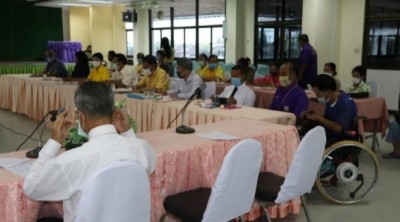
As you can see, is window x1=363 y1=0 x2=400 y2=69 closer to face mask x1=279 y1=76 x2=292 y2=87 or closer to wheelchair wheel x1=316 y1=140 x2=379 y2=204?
face mask x1=279 y1=76 x2=292 y2=87

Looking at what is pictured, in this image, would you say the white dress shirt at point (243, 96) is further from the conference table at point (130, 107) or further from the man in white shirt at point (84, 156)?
the man in white shirt at point (84, 156)

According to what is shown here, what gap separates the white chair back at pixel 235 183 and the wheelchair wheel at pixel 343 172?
4.04 ft

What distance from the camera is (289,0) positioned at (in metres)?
8.48

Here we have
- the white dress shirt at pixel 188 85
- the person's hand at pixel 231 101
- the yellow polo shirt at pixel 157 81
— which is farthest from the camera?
the yellow polo shirt at pixel 157 81

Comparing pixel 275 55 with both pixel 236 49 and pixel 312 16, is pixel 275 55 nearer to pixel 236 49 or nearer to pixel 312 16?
pixel 236 49

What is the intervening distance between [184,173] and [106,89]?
0.85 meters

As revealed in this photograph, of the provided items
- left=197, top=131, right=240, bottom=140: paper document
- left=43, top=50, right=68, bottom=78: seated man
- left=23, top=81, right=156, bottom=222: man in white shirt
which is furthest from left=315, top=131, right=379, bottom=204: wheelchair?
left=43, top=50, right=68, bottom=78: seated man

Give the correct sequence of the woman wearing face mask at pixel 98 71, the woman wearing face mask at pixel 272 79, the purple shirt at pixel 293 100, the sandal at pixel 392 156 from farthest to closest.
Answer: the woman wearing face mask at pixel 98 71 → the woman wearing face mask at pixel 272 79 → the sandal at pixel 392 156 → the purple shirt at pixel 293 100

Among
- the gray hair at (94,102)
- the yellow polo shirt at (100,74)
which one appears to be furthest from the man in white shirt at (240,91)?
the gray hair at (94,102)

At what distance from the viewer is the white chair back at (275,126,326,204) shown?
2100mm

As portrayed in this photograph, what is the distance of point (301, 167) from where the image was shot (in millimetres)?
2105

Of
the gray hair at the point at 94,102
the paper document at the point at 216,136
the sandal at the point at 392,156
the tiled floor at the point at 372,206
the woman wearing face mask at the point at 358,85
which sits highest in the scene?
the gray hair at the point at 94,102

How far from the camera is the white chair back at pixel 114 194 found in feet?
4.32

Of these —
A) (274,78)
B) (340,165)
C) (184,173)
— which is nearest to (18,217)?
(184,173)
